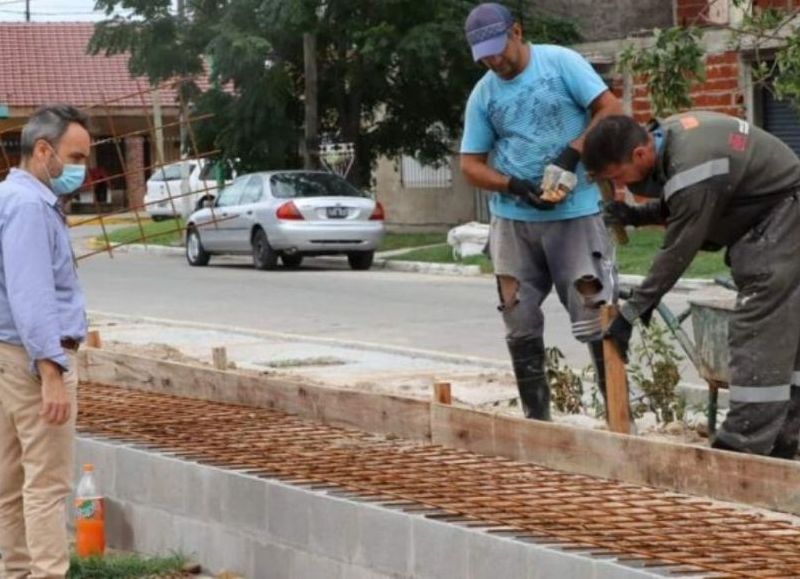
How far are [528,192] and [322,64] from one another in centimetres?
2411

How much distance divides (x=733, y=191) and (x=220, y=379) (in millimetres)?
3650

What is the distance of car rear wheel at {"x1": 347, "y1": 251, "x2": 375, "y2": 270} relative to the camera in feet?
89.5

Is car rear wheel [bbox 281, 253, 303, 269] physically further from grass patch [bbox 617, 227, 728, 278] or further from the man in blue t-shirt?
the man in blue t-shirt

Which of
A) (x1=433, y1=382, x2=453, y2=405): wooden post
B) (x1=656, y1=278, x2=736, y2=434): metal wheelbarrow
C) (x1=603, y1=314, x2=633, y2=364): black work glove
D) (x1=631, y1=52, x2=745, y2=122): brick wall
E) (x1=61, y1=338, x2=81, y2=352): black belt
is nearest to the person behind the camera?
(x1=61, y1=338, x2=81, y2=352): black belt

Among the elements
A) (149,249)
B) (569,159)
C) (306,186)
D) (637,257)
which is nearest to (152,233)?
(149,249)

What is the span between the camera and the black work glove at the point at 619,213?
802 cm

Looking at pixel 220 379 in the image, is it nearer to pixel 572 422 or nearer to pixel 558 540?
pixel 572 422

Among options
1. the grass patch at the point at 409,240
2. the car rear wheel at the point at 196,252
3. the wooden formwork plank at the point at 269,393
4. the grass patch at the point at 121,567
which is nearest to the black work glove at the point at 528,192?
the wooden formwork plank at the point at 269,393

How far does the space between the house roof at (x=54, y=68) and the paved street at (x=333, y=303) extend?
25877 mm

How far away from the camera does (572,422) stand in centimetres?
969

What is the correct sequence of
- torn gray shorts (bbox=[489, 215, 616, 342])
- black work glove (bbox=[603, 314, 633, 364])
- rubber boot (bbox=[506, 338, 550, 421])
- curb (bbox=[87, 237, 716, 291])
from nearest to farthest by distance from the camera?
black work glove (bbox=[603, 314, 633, 364]), torn gray shorts (bbox=[489, 215, 616, 342]), rubber boot (bbox=[506, 338, 550, 421]), curb (bbox=[87, 237, 716, 291])

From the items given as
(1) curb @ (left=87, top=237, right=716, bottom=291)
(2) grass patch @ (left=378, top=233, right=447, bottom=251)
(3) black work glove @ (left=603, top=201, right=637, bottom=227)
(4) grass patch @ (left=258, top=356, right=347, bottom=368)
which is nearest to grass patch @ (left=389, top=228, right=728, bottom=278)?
(1) curb @ (left=87, top=237, right=716, bottom=291)

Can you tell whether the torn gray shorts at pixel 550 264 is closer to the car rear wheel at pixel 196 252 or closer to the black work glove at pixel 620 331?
the black work glove at pixel 620 331

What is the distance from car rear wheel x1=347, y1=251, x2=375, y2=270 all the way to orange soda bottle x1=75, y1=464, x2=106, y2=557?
19.1m
